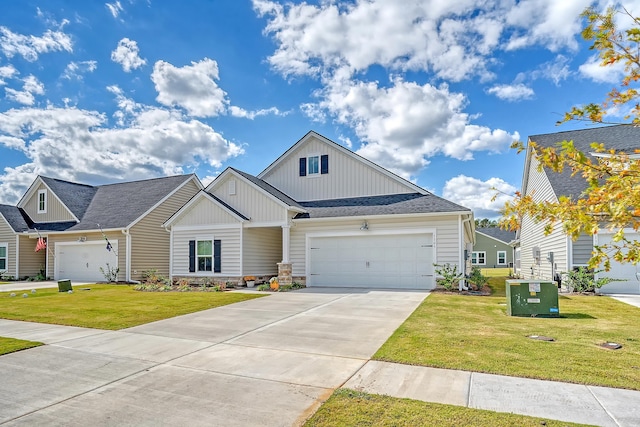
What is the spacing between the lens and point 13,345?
6.34m

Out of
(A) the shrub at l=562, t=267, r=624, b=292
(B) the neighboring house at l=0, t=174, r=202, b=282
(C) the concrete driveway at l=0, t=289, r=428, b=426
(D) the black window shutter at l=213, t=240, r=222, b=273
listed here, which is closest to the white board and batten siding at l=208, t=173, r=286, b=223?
(D) the black window shutter at l=213, t=240, r=222, b=273

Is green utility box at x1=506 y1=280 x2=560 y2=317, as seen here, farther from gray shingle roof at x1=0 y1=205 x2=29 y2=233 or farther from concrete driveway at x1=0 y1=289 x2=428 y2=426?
gray shingle roof at x1=0 y1=205 x2=29 y2=233

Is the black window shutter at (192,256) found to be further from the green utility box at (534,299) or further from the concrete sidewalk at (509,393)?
the concrete sidewalk at (509,393)

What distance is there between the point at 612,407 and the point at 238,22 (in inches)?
553

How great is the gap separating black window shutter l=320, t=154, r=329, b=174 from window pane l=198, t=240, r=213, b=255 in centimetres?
636

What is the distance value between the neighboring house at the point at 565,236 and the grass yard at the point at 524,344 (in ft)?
11.0

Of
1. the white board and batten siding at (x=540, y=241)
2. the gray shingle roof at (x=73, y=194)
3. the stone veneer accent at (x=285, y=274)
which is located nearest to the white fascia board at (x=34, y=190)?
the gray shingle roof at (x=73, y=194)

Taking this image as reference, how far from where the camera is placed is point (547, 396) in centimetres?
400

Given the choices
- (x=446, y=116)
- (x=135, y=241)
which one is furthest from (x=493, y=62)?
(x=135, y=241)

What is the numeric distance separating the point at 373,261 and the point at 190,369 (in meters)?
11.0

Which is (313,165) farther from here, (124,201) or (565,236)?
(124,201)

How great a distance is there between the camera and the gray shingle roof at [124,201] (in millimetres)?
21031

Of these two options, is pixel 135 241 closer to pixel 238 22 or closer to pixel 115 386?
pixel 238 22

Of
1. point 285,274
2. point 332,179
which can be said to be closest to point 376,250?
point 285,274
